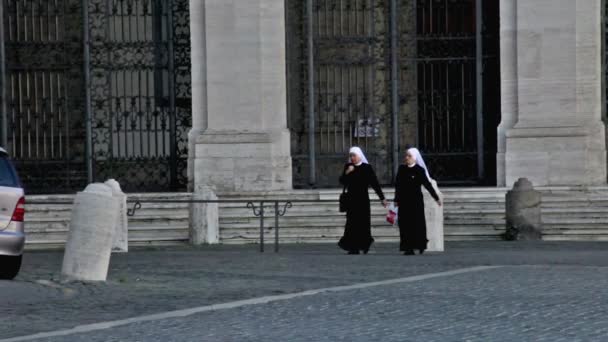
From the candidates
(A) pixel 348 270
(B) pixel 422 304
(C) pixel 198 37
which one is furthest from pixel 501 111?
(B) pixel 422 304

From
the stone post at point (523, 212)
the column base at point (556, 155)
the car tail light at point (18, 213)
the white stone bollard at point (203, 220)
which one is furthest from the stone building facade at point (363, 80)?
the car tail light at point (18, 213)

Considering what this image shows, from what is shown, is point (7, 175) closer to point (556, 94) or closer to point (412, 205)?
point (412, 205)

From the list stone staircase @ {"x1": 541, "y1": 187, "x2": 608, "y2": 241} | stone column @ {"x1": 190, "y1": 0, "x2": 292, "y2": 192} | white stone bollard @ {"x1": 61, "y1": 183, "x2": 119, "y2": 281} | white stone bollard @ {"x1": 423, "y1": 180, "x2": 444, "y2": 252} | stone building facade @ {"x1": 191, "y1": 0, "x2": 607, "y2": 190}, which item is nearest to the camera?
white stone bollard @ {"x1": 61, "y1": 183, "x2": 119, "y2": 281}

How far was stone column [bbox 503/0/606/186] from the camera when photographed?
2567cm

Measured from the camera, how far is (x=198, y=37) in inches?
1046

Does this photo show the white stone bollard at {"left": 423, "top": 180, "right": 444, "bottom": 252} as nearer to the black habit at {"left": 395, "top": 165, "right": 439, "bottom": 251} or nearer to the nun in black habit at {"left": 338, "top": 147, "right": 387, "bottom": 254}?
the black habit at {"left": 395, "top": 165, "right": 439, "bottom": 251}

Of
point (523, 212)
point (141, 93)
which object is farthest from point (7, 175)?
point (141, 93)

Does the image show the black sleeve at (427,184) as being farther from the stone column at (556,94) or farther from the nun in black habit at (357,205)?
the stone column at (556,94)

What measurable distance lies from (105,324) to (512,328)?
2669 millimetres

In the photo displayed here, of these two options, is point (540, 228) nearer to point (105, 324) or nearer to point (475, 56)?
point (475, 56)

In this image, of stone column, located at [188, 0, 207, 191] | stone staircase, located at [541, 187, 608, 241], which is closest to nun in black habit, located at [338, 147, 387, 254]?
stone staircase, located at [541, 187, 608, 241]

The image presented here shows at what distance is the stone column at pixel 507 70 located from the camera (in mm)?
26234

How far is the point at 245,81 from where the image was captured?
1039 inches

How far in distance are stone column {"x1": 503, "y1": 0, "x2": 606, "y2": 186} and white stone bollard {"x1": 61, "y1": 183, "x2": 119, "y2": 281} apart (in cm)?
1190
